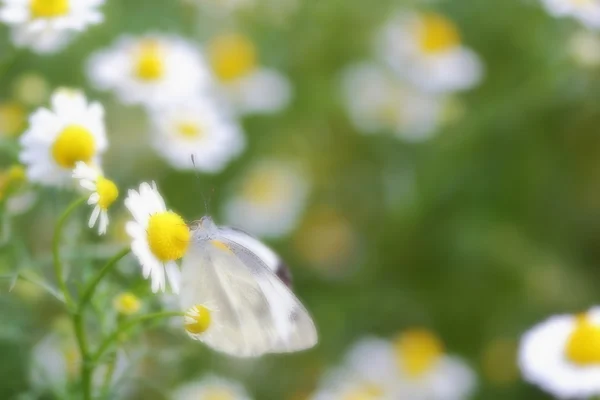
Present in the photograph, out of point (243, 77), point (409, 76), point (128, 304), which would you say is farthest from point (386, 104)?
point (128, 304)

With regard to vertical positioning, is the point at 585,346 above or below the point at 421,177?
below

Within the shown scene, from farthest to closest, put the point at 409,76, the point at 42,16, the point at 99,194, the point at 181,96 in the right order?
1. the point at 409,76
2. the point at 181,96
3. the point at 42,16
4. the point at 99,194

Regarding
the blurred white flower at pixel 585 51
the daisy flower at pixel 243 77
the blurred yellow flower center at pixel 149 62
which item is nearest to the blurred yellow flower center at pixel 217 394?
the blurred yellow flower center at pixel 149 62

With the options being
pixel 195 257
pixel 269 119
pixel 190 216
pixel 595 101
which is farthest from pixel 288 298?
pixel 595 101

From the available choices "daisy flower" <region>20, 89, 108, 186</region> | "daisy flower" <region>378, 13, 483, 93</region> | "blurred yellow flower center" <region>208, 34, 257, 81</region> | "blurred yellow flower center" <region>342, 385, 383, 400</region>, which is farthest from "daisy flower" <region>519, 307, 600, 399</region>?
"blurred yellow flower center" <region>208, 34, 257, 81</region>

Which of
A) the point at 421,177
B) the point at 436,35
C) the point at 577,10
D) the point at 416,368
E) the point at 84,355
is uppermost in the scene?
the point at 436,35

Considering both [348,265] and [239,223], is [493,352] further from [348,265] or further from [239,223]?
[239,223]

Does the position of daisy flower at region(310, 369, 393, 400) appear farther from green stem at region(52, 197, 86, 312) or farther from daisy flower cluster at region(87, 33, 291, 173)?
green stem at region(52, 197, 86, 312)

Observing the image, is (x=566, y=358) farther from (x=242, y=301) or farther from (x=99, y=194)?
(x=99, y=194)
